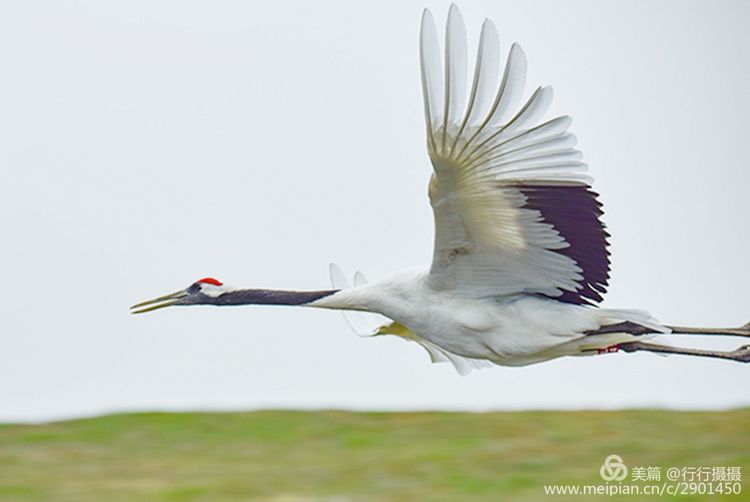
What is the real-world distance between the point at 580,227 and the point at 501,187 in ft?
1.62

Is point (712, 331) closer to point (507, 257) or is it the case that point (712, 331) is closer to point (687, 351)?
point (687, 351)

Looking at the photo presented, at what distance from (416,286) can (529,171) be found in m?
0.94

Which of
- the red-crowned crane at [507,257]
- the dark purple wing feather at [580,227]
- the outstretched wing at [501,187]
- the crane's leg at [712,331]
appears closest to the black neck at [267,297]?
the red-crowned crane at [507,257]

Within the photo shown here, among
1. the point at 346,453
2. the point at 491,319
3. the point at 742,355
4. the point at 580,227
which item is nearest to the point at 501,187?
the point at 580,227

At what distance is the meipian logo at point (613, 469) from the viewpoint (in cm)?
916

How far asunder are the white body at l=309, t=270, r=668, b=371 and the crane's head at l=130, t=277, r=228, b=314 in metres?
0.91

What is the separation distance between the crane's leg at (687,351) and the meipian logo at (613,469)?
43.0 inches

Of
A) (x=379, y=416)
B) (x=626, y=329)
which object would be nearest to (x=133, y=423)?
(x=379, y=416)

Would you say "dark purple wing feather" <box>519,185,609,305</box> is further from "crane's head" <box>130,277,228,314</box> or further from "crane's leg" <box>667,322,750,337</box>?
"crane's head" <box>130,277,228,314</box>

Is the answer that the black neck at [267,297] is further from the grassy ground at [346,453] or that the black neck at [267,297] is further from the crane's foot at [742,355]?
the crane's foot at [742,355]

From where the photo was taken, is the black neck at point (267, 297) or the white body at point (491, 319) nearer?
the white body at point (491, 319)

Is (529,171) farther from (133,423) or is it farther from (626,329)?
(133,423)

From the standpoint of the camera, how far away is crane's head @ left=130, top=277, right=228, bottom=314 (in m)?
8.23

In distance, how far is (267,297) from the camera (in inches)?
318
